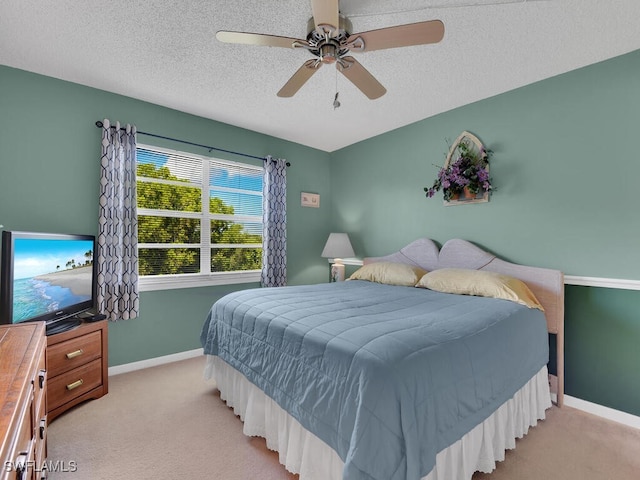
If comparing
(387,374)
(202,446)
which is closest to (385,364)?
(387,374)

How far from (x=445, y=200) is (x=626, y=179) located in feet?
4.59

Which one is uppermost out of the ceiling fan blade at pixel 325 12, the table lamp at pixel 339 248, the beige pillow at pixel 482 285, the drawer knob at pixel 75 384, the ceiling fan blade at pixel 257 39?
the ceiling fan blade at pixel 257 39

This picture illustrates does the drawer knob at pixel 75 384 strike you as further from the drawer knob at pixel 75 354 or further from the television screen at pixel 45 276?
the television screen at pixel 45 276

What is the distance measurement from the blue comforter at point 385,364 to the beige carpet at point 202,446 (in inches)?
16.3

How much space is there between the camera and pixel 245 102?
3102 mm

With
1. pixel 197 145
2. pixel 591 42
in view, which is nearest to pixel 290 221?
pixel 197 145

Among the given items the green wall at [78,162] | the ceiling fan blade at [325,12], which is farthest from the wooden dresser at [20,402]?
the ceiling fan blade at [325,12]

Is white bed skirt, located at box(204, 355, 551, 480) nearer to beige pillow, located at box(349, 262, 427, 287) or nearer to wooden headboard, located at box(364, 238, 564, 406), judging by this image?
wooden headboard, located at box(364, 238, 564, 406)

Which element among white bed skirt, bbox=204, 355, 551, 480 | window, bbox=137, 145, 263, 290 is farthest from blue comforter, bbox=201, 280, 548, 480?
window, bbox=137, 145, 263, 290

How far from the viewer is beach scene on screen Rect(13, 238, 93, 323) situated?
1.93 metres

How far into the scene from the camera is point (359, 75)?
1964mm

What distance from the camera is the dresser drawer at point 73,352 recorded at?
2.11m

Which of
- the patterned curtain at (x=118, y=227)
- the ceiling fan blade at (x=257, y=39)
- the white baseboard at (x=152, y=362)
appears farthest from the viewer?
the white baseboard at (x=152, y=362)

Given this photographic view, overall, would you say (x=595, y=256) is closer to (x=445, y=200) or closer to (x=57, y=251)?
(x=445, y=200)
